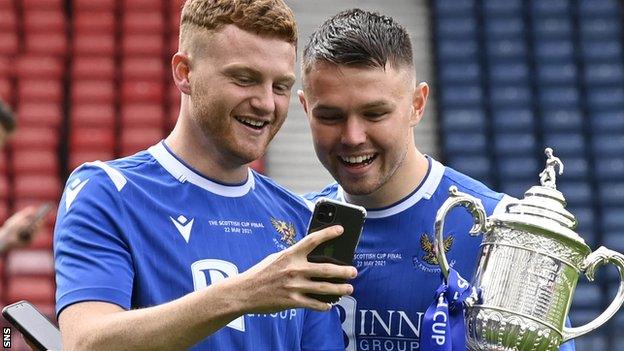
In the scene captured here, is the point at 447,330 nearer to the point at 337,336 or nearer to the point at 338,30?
the point at 337,336

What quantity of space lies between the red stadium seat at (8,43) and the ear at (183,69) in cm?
721

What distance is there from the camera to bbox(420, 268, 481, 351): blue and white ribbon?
2656mm

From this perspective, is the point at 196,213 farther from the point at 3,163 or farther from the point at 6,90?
the point at 6,90

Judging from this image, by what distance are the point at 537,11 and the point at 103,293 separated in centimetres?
824

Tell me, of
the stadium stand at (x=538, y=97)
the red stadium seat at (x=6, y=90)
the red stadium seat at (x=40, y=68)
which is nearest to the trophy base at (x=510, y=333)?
the stadium stand at (x=538, y=97)

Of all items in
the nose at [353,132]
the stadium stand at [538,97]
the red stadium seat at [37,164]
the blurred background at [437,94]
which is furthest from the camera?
the stadium stand at [538,97]

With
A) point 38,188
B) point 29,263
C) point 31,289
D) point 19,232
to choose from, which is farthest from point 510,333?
point 38,188

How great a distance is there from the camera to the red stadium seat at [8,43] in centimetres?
947

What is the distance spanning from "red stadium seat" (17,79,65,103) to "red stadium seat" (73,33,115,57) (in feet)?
1.31

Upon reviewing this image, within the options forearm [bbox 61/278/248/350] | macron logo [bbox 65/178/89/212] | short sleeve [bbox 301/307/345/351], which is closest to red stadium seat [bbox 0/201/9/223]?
short sleeve [bbox 301/307/345/351]

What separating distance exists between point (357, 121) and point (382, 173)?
0.15 m

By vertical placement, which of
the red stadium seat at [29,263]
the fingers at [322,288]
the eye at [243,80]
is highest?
the eye at [243,80]

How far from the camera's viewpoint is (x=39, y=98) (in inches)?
361

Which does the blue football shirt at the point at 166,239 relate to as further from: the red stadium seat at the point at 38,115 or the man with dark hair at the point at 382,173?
the red stadium seat at the point at 38,115
